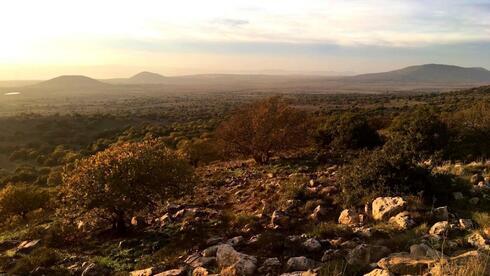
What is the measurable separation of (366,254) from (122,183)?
23.6 ft

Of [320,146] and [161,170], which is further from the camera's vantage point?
[320,146]

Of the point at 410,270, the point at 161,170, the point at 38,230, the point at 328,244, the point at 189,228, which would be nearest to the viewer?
the point at 410,270

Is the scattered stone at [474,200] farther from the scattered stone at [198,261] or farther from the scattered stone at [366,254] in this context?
the scattered stone at [198,261]

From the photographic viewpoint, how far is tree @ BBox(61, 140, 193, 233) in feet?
39.1

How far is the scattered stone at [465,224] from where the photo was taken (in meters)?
8.06

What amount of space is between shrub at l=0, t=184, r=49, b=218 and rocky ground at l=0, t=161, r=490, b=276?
567 centimetres

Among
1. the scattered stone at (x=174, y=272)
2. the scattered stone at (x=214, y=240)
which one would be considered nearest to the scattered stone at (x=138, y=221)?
the scattered stone at (x=214, y=240)

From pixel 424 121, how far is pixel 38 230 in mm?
16611

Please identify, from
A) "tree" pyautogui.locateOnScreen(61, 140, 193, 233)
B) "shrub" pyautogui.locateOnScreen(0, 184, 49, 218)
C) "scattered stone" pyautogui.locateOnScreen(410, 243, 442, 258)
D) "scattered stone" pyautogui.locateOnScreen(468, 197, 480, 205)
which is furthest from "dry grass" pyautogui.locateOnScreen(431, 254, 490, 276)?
"shrub" pyautogui.locateOnScreen(0, 184, 49, 218)

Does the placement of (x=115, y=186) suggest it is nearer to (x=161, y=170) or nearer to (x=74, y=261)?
(x=161, y=170)

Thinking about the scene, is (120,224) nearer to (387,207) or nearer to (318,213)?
(318,213)

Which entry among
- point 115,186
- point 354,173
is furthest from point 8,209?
point 354,173

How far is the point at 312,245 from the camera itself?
26.7ft

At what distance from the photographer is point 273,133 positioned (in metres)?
22.7
